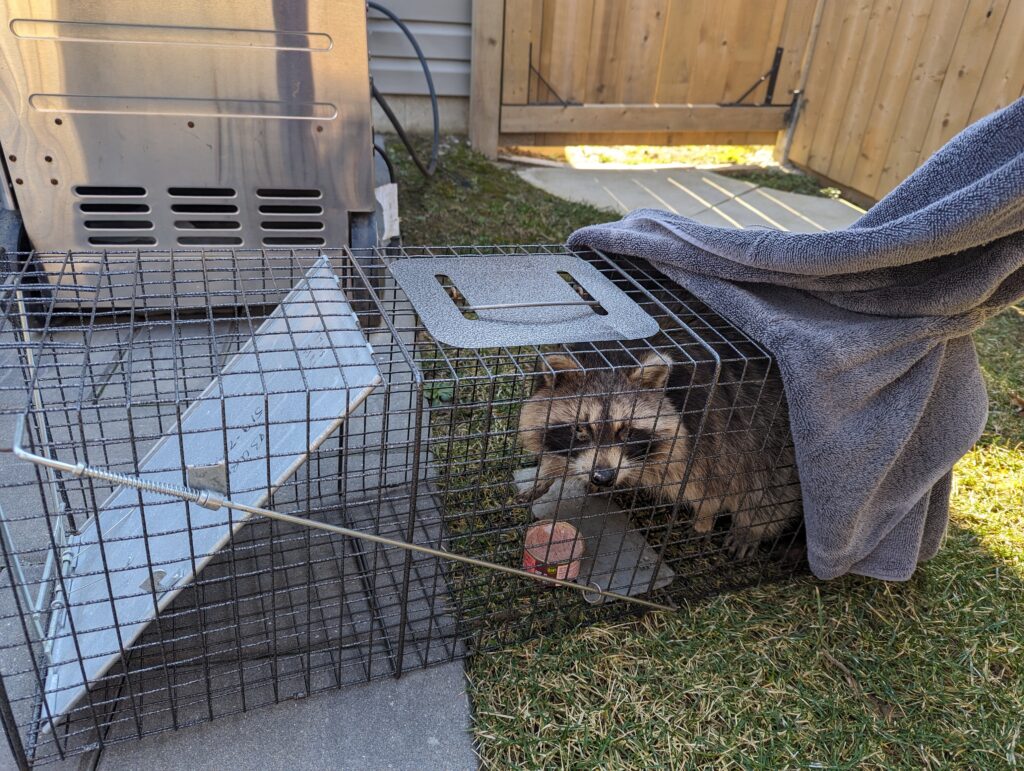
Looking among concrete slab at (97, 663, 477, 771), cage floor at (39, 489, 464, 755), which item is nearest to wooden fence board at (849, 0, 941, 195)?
cage floor at (39, 489, 464, 755)

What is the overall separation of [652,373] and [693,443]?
25cm

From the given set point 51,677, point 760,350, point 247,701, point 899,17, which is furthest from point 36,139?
point 899,17

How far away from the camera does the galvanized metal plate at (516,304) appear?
5.24ft

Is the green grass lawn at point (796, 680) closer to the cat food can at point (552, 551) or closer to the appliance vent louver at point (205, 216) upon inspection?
the cat food can at point (552, 551)

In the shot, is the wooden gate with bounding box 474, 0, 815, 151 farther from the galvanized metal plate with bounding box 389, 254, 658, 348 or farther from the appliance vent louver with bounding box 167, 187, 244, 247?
the galvanized metal plate with bounding box 389, 254, 658, 348

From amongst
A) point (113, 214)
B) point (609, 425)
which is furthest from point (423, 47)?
point (609, 425)

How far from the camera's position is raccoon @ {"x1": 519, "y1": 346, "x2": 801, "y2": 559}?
196cm

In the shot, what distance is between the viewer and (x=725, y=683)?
1861mm

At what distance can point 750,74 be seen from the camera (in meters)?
5.61

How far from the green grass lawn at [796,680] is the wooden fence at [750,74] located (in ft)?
10.9

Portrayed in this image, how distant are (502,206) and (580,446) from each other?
2686 millimetres

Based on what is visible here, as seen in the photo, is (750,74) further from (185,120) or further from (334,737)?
(334,737)

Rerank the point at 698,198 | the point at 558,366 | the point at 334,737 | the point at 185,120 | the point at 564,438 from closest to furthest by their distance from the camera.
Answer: the point at 334,737
the point at 558,366
the point at 564,438
the point at 185,120
the point at 698,198

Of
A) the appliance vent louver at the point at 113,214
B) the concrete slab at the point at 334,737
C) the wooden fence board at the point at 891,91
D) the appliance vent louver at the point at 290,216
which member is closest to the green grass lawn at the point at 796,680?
the concrete slab at the point at 334,737
